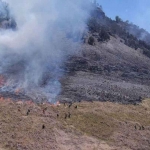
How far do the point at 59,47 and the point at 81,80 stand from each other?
47.6 ft

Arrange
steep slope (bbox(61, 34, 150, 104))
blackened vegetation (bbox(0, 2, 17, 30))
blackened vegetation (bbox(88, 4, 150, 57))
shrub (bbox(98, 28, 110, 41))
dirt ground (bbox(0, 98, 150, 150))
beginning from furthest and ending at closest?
blackened vegetation (bbox(88, 4, 150, 57)), shrub (bbox(98, 28, 110, 41)), blackened vegetation (bbox(0, 2, 17, 30)), steep slope (bbox(61, 34, 150, 104)), dirt ground (bbox(0, 98, 150, 150))

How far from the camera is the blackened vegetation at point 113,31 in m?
76.7

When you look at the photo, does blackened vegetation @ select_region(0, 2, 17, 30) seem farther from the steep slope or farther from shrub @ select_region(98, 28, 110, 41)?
shrub @ select_region(98, 28, 110, 41)

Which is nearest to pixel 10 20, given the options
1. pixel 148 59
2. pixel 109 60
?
pixel 109 60

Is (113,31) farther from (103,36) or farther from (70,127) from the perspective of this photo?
(70,127)

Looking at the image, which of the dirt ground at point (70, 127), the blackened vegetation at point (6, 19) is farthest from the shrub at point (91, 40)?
the dirt ground at point (70, 127)

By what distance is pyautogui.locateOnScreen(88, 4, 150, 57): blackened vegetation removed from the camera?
3019 inches

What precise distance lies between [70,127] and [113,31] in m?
63.6

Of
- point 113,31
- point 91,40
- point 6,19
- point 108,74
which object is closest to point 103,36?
point 91,40

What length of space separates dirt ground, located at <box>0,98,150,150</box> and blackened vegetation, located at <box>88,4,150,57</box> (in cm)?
3483

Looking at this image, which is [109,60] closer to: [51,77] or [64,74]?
[64,74]

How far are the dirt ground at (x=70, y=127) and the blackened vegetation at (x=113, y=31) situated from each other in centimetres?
3483

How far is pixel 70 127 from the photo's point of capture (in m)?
29.8

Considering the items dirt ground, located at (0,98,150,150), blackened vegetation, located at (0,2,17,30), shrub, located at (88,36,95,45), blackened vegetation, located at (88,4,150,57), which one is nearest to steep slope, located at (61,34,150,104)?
shrub, located at (88,36,95,45)
